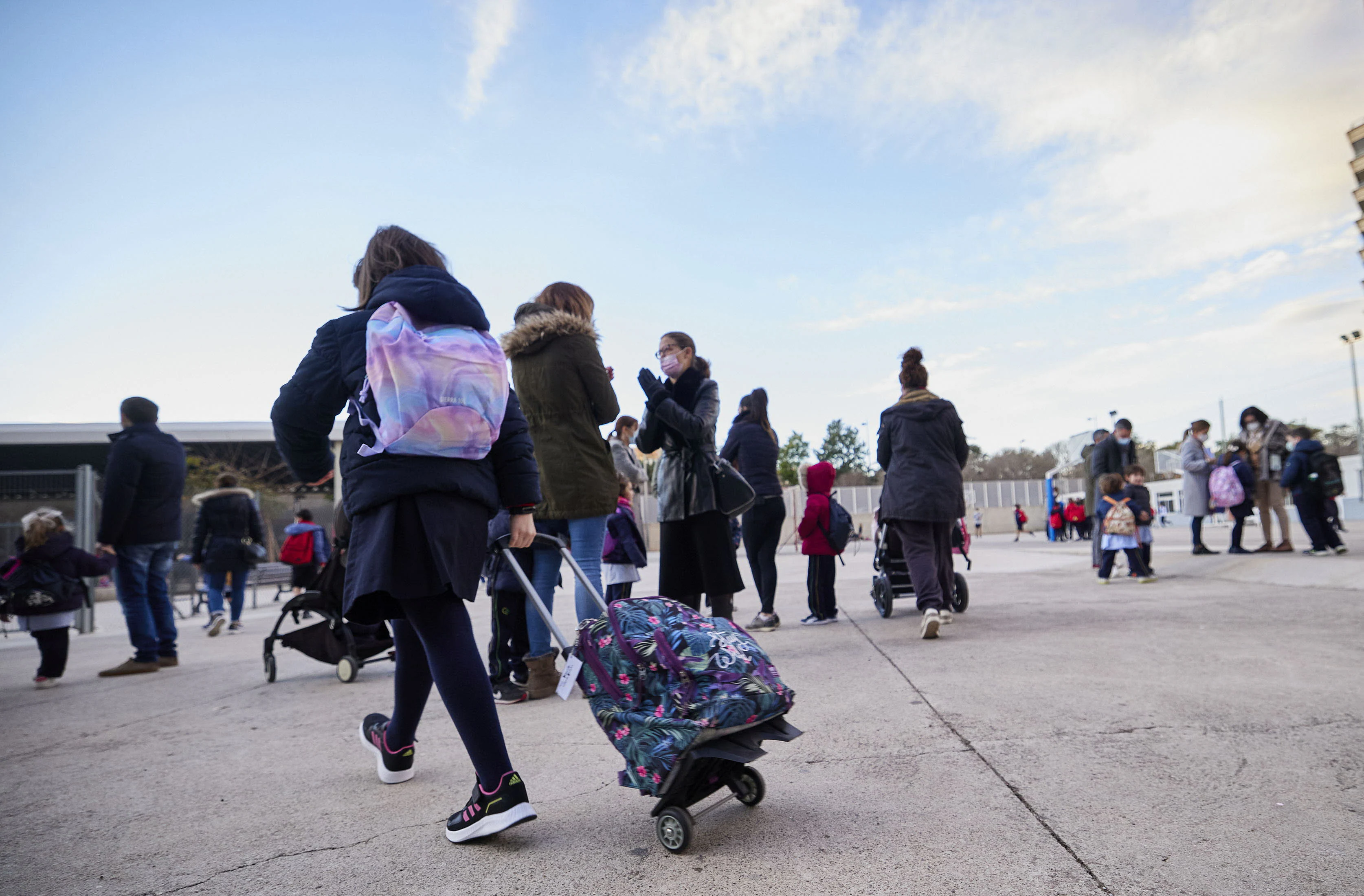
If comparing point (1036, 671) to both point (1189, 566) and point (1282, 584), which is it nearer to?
point (1282, 584)

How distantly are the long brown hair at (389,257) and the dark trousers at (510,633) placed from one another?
216 centimetres

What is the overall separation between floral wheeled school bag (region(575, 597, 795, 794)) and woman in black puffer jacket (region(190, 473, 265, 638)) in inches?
334

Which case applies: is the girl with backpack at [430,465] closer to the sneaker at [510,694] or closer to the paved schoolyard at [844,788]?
the paved schoolyard at [844,788]

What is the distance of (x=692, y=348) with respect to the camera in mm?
4914

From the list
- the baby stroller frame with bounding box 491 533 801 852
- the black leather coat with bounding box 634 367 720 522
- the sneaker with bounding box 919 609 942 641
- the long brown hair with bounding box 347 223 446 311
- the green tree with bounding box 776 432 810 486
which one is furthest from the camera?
the green tree with bounding box 776 432 810 486

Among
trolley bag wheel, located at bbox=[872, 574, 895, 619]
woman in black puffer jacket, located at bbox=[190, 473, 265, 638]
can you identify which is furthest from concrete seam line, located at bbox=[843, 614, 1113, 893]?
woman in black puffer jacket, located at bbox=[190, 473, 265, 638]

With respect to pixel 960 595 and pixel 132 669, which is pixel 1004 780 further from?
pixel 132 669

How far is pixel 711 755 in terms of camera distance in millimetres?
2215

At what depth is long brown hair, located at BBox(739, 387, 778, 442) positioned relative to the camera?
6.96 metres

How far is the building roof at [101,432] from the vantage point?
2519 cm

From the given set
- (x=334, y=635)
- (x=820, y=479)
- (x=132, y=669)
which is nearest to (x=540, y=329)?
(x=334, y=635)

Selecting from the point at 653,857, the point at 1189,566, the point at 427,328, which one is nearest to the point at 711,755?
the point at 653,857

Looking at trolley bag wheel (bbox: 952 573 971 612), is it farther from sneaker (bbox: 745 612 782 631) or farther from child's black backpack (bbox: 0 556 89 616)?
child's black backpack (bbox: 0 556 89 616)

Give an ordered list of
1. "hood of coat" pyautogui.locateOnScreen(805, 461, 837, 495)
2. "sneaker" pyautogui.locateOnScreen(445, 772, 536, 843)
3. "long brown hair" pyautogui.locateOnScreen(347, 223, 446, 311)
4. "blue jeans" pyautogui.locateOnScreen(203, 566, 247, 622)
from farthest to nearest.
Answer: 1. "blue jeans" pyautogui.locateOnScreen(203, 566, 247, 622)
2. "hood of coat" pyautogui.locateOnScreen(805, 461, 837, 495)
3. "long brown hair" pyautogui.locateOnScreen(347, 223, 446, 311)
4. "sneaker" pyautogui.locateOnScreen(445, 772, 536, 843)
